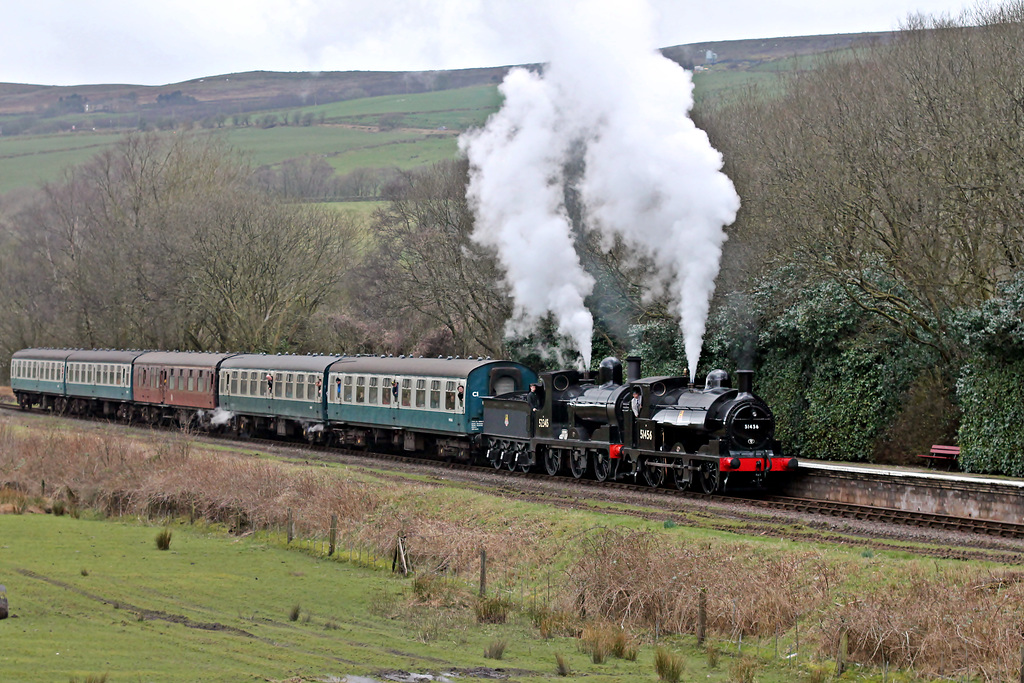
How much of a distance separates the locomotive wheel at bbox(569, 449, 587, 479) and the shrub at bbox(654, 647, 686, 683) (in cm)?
1389

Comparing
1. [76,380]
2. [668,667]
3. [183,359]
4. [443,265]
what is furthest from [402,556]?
[76,380]

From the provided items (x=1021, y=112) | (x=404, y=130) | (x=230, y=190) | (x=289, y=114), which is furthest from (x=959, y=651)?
(x=289, y=114)

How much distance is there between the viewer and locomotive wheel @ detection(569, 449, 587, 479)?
2831 cm

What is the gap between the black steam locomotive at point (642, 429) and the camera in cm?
2398

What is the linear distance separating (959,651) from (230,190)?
186ft

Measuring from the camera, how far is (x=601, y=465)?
2788cm

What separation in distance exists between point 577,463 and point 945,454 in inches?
366

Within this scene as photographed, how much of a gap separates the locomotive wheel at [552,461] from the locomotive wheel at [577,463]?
2.03 ft

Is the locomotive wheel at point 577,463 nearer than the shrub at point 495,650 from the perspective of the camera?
No

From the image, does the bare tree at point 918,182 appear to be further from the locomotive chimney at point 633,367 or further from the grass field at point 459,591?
the grass field at point 459,591

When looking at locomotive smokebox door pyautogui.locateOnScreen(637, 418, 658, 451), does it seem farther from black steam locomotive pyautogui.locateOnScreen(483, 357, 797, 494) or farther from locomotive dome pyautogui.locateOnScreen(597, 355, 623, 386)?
locomotive dome pyautogui.locateOnScreen(597, 355, 623, 386)

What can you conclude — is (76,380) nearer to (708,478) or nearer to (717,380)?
(708,478)

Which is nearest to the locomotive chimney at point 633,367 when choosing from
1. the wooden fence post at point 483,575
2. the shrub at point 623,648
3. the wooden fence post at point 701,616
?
the wooden fence post at point 483,575

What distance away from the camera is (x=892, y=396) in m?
30.7
